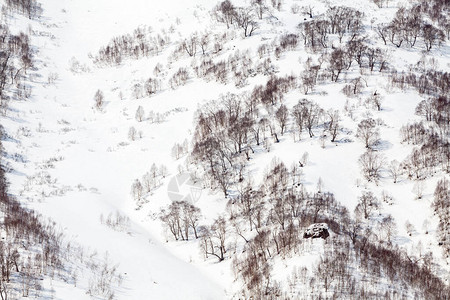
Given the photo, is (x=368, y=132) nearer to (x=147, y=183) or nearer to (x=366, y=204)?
(x=366, y=204)

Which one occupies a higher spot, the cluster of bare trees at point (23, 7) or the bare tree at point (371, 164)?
the cluster of bare trees at point (23, 7)

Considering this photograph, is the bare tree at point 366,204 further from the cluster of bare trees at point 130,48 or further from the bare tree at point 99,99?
the cluster of bare trees at point 130,48

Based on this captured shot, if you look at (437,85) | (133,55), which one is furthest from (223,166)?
(133,55)

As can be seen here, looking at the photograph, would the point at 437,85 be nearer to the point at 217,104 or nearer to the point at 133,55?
the point at 217,104

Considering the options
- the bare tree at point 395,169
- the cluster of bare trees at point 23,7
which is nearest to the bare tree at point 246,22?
the bare tree at point 395,169

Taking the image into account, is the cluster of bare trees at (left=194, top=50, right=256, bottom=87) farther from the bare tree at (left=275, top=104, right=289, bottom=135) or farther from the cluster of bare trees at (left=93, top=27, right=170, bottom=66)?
the cluster of bare trees at (left=93, top=27, right=170, bottom=66)

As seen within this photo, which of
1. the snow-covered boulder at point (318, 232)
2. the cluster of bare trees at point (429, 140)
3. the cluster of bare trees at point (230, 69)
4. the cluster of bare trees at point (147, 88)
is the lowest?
the snow-covered boulder at point (318, 232)

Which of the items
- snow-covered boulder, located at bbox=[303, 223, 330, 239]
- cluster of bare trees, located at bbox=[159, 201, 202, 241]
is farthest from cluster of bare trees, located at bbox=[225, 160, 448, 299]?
cluster of bare trees, located at bbox=[159, 201, 202, 241]

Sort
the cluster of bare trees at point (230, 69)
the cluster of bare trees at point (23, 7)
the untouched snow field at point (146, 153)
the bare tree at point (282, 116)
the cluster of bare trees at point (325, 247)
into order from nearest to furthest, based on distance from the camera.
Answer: the cluster of bare trees at point (325, 247) < the untouched snow field at point (146, 153) < the bare tree at point (282, 116) < the cluster of bare trees at point (230, 69) < the cluster of bare trees at point (23, 7)
